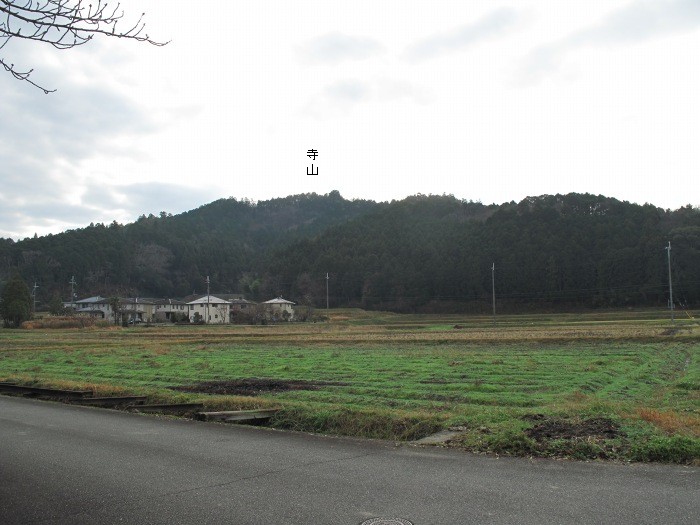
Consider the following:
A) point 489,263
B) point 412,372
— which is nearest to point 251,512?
point 412,372

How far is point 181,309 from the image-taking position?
124m

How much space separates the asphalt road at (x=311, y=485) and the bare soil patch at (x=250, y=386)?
19.4 ft

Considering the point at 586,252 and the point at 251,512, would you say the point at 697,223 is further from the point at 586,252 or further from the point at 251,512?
the point at 251,512

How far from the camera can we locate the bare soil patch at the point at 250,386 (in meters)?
15.0

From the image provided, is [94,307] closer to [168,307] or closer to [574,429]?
[168,307]

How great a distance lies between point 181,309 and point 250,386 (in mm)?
113480

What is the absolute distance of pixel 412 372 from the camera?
63.3 ft

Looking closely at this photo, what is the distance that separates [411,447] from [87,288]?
160656 mm

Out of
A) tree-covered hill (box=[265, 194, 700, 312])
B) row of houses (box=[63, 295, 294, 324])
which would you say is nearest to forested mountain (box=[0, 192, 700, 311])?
tree-covered hill (box=[265, 194, 700, 312])

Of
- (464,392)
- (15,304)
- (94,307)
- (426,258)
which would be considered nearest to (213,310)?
(94,307)

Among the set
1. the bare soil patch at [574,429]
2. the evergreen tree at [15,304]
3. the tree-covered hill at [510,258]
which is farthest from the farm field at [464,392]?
the tree-covered hill at [510,258]

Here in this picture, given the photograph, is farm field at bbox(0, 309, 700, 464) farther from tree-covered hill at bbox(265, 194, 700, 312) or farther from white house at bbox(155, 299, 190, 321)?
white house at bbox(155, 299, 190, 321)

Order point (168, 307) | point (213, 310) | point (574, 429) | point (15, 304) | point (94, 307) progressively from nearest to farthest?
1. point (574, 429)
2. point (15, 304)
3. point (213, 310)
4. point (94, 307)
5. point (168, 307)

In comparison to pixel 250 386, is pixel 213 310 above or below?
below
